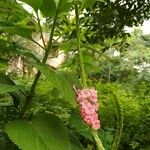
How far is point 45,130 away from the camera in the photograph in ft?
4.89

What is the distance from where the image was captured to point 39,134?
144 cm

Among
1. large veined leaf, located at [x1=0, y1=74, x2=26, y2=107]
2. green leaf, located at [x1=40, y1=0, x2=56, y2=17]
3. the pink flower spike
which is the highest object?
green leaf, located at [x1=40, y1=0, x2=56, y2=17]

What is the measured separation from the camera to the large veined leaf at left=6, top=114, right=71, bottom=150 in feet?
4.50

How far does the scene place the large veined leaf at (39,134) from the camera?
4.50ft

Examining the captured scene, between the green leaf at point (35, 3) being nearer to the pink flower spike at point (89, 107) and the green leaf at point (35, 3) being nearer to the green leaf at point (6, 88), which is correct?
the green leaf at point (6, 88)

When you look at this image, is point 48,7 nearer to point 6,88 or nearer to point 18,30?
point 18,30

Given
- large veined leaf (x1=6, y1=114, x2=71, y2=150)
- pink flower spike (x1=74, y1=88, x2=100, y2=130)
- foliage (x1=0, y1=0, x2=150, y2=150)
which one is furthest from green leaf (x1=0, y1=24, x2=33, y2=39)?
pink flower spike (x1=74, y1=88, x2=100, y2=130)

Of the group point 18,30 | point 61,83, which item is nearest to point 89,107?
point 61,83

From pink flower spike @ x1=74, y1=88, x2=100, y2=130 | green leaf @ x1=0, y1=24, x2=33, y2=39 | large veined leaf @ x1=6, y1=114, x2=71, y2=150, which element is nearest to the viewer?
pink flower spike @ x1=74, y1=88, x2=100, y2=130

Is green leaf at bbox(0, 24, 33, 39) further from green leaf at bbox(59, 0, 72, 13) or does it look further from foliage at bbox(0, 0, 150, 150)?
green leaf at bbox(59, 0, 72, 13)

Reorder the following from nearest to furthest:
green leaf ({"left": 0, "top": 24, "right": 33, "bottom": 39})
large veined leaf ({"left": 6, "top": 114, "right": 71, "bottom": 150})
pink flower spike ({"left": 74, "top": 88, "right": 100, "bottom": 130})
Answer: pink flower spike ({"left": 74, "top": 88, "right": 100, "bottom": 130}), large veined leaf ({"left": 6, "top": 114, "right": 71, "bottom": 150}), green leaf ({"left": 0, "top": 24, "right": 33, "bottom": 39})

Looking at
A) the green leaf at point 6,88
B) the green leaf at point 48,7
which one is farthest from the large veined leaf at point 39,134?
the green leaf at point 48,7

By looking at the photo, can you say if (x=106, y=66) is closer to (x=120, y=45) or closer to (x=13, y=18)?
(x=120, y=45)

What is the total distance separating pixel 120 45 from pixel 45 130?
356 cm
